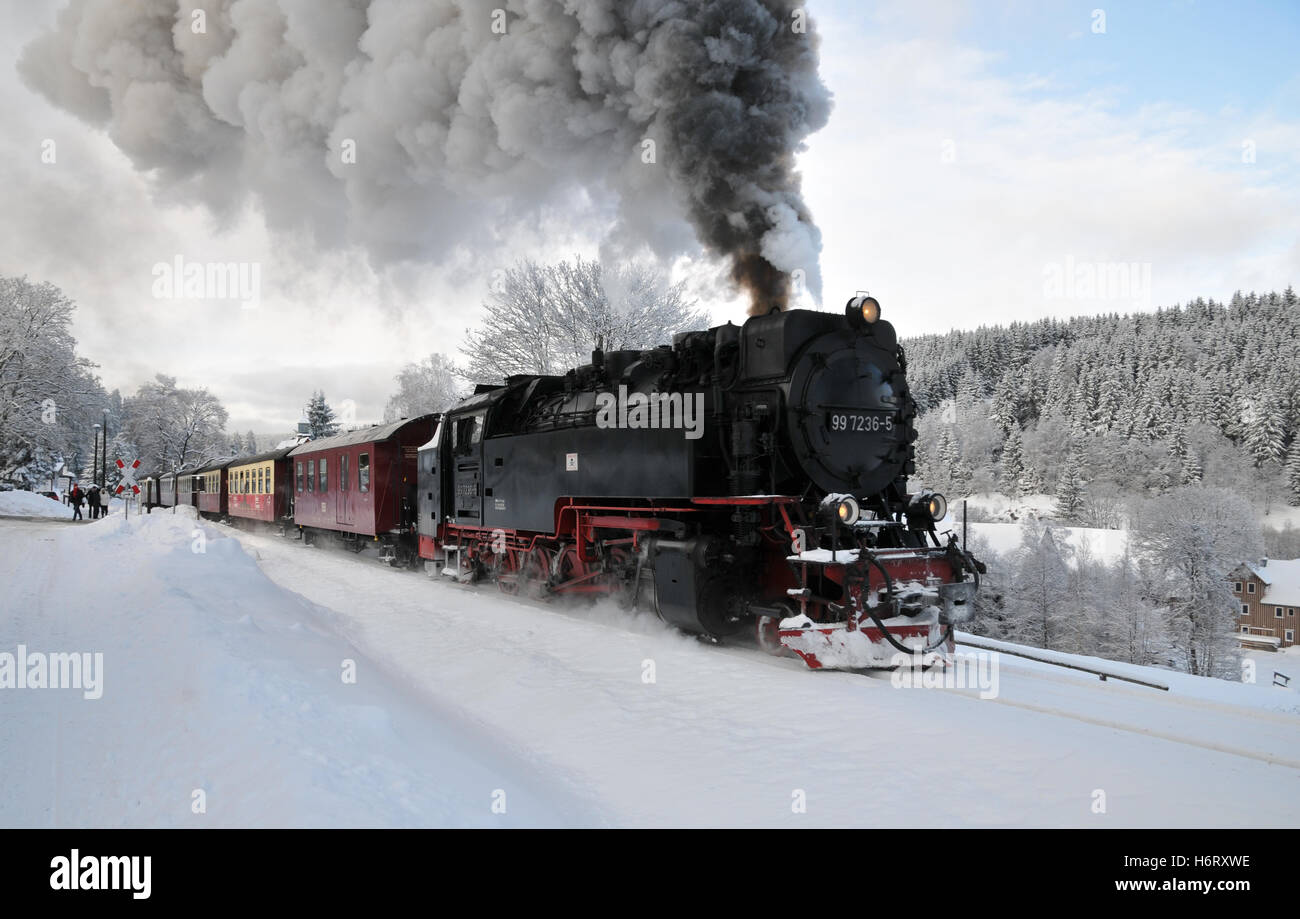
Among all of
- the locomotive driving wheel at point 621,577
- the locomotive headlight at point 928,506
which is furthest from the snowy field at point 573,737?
the locomotive headlight at point 928,506

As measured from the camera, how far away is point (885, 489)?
26.2 feet

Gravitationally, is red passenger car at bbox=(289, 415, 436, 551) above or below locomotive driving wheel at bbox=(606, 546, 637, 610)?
above

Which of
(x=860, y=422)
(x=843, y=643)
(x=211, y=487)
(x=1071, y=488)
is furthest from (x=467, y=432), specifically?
(x=1071, y=488)

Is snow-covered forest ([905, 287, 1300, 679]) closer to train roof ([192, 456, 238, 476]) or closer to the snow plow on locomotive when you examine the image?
the snow plow on locomotive

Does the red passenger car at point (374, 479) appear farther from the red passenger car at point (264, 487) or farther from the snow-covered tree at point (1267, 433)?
the snow-covered tree at point (1267, 433)

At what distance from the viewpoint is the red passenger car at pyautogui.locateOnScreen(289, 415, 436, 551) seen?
52.5 ft

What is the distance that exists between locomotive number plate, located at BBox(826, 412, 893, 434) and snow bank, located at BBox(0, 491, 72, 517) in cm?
3423

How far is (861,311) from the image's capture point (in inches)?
299

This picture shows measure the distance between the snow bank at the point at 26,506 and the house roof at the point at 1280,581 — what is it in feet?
203

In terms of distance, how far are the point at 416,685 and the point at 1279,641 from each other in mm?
56714

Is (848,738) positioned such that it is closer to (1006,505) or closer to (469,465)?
(469,465)

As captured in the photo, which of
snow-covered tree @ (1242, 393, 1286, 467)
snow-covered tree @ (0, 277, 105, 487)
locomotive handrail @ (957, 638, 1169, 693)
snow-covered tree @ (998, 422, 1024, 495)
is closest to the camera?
locomotive handrail @ (957, 638, 1169, 693)

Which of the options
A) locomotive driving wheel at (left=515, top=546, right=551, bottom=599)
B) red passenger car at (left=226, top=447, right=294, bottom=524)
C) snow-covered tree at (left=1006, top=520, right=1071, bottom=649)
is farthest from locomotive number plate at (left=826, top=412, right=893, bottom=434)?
snow-covered tree at (left=1006, top=520, right=1071, bottom=649)
